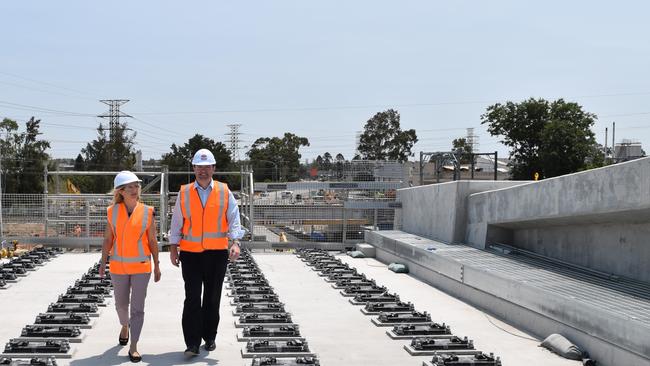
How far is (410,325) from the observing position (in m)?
8.55

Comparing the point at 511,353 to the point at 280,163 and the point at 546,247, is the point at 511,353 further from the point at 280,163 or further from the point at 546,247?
the point at 280,163

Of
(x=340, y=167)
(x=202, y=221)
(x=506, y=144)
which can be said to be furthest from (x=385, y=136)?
(x=202, y=221)

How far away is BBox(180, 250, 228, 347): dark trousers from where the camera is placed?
7.21 m

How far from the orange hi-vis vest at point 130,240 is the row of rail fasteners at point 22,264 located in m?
5.66

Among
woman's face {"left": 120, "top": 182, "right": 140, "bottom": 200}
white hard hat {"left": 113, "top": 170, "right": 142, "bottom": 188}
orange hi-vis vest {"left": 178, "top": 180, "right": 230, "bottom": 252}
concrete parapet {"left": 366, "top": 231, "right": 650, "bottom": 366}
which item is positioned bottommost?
concrete parapet {"left": 366, "top": 231, "right": 650, "bottom": 366}

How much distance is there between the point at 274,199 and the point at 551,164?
37.4m

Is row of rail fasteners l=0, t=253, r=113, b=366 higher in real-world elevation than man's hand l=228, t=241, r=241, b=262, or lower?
lower

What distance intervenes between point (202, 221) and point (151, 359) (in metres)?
1.38

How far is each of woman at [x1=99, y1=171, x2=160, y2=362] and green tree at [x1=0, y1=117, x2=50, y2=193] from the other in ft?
153

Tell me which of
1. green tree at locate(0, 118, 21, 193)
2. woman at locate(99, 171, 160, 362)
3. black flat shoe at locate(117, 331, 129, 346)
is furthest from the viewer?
green tree at locate(0, 118, 21, 193)

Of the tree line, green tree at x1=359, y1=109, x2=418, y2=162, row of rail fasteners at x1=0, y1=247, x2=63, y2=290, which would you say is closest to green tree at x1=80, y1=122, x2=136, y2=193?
the tree line

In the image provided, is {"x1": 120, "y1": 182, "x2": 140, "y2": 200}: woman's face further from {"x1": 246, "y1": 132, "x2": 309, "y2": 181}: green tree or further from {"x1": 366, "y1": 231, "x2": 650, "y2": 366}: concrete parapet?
{"x1": 246, "y1": 132, "x2": 309, "y2": 181}: green tree

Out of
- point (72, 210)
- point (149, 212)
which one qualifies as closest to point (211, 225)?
point (149, 212)

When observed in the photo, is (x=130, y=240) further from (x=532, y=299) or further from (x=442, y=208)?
(x=442, y=208)
